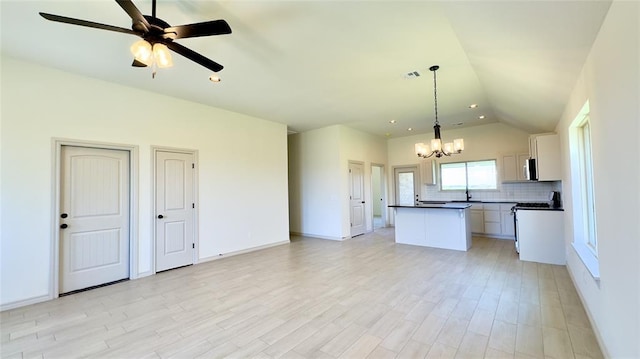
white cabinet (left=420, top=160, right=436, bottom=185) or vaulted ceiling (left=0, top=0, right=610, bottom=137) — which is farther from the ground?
vaulted ceiling (left=0, top=0, right=610, bottom=137)

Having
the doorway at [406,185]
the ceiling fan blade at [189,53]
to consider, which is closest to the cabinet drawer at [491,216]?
the doorway at [406,185]

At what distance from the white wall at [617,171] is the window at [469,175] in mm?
5548

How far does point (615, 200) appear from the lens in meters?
1.73

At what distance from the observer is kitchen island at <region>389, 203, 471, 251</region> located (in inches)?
219

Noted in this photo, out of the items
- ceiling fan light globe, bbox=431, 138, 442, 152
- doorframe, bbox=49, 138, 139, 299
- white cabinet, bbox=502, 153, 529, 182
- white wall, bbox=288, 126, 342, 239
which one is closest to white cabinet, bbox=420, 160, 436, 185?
Result: white cabinet, bbox=502, 153, 529, 182

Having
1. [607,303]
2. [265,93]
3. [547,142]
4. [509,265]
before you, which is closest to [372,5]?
[265,93]

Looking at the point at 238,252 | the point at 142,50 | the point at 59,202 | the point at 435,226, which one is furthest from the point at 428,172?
the point at 59,202

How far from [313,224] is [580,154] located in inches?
219

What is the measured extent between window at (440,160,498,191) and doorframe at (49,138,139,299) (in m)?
7.66

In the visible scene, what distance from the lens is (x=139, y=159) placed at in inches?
169

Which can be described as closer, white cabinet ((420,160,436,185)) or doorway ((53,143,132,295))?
doorway ((53,143,132,295))

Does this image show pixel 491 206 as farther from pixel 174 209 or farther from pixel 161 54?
pixel 161 54

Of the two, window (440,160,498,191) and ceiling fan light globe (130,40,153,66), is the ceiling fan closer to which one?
ceiling fan light globe (130,40,153,66)

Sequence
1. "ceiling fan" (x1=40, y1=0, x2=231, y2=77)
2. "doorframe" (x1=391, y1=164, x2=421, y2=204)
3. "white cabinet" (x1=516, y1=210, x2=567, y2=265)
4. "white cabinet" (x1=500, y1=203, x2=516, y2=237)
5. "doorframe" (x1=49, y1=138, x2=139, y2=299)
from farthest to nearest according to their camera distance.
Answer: "doorframe" (x1=391, y1=164, x2=421, y2=204) < "white cabinet" (x1=500, y1=203, x2=516, y2=237) < "white cabinet" (x1=516, y1=210, x2=567, y2=265) < "doorframe" (x1=49, y1=138, x2=139, y2=299) < "ceiling fan" (x1=40, y1=0, x2=231, y2=77)
